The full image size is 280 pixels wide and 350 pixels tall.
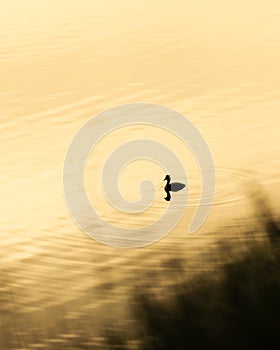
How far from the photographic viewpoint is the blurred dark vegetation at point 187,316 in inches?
95.3

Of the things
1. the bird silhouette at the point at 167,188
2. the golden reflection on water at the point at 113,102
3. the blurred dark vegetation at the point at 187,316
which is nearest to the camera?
the blurred dark vegetation at the point at 187,316

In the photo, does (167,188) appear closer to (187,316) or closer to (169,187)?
(169,187)

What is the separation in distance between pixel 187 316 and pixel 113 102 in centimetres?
140

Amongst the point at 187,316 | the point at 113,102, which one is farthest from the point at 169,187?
the point at 113,102

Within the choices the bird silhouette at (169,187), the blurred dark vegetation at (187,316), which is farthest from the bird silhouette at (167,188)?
the blurred dark vegetation at (187,316)

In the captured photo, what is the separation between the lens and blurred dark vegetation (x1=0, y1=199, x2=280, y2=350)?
2.42 m

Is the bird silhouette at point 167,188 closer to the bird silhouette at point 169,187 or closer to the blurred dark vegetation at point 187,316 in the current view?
the bird silhouette at point 169,187

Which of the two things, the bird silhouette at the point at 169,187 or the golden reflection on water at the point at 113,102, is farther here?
the bird silhouette at the point at 169,187

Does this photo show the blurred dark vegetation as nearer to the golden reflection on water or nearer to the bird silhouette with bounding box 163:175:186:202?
the golden reflection on water

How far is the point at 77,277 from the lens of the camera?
107 inches

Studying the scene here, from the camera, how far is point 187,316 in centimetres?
251

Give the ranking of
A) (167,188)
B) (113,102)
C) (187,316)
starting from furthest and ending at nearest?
(113,102) → (167,188) → (187,316)

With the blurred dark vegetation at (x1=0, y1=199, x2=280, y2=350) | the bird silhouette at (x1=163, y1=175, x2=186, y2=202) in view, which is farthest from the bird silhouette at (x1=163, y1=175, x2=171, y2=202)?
the blurred dark vegetation at (x1=0, y1=199, x2=280, y2=350)

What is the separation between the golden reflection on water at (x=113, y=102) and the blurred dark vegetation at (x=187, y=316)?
8 cm
